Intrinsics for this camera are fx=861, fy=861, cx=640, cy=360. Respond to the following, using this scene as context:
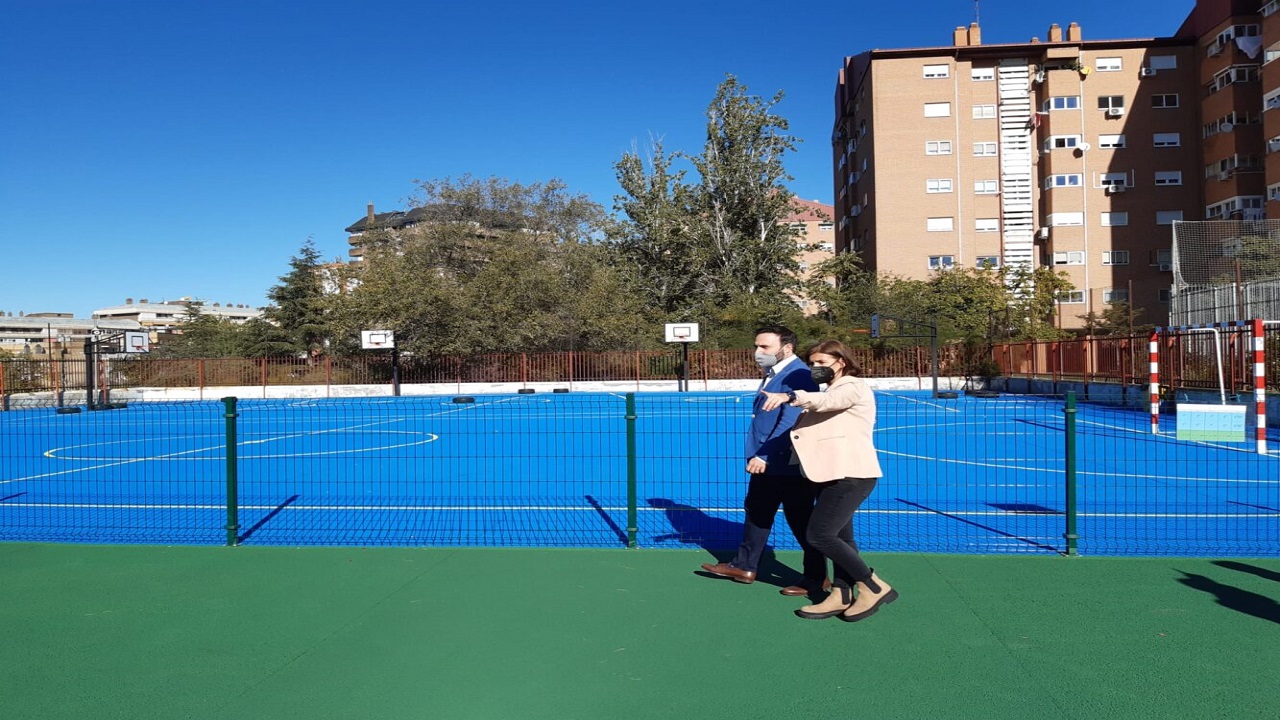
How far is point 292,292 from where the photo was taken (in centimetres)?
5403

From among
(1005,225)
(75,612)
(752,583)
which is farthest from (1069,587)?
(1005,225)

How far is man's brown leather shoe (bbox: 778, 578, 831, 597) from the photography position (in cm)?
516

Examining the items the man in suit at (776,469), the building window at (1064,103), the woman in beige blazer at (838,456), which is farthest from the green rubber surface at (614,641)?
the building window at (1064,103)

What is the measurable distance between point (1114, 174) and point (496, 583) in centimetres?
5550

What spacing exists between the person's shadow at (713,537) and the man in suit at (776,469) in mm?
291

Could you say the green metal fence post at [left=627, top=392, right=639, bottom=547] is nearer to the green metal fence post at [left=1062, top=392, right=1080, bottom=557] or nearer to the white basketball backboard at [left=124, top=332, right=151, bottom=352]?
the green metal fence post at [left=1062, top=392, right=1080, bottom=557]

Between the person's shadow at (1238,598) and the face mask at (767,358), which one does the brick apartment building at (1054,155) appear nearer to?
the person's shadow at (1238,598)

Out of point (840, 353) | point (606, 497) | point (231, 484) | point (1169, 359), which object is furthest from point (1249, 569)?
point (1169, 359)

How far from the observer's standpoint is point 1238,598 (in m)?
5.05

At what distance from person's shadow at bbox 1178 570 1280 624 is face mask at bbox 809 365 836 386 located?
2664mm

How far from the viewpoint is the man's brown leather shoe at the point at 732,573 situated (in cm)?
541

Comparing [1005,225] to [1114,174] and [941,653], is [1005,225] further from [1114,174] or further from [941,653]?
[941,653]

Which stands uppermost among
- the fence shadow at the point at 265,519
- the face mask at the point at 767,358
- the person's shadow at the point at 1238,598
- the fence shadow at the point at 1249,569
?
the face mask at the point at 767,358

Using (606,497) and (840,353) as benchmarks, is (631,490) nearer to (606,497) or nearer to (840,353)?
(840,353)
